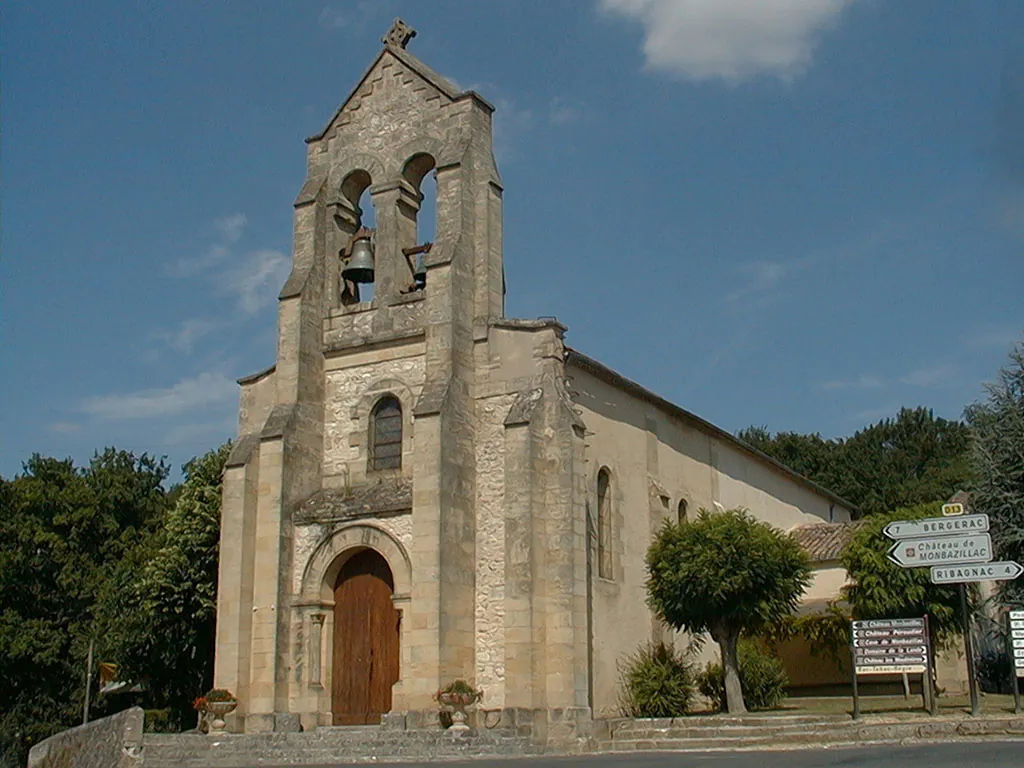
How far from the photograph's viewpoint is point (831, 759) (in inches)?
544

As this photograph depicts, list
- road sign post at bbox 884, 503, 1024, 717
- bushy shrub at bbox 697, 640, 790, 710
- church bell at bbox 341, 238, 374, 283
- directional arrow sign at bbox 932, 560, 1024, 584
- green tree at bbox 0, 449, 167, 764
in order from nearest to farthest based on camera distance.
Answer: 1. directional arrow sign at bbox 932, 560, 1024, 584
2. road sign post at bbox 884, 503, 1024, 717
3. church bell at bbox 341, 238, 374, 283
4. bushy shrub at bbox 697, 640, 790, 710
5. green tree at bbox 0, 449, 167, 764

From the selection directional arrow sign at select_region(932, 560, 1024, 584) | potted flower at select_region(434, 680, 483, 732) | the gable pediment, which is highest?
the gable pediment

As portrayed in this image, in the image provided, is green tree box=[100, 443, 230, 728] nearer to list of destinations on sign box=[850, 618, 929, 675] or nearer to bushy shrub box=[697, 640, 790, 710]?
bushy shrub box=[697, 640, 790, 710]

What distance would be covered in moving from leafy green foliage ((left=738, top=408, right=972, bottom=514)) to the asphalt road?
131 ft

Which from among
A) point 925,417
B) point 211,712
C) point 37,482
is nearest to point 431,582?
point 211,712

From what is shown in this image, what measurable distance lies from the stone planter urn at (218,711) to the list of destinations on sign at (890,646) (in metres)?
12.2

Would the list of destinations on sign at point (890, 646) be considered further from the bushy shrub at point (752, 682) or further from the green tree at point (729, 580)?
the bushy shrub at point (752, 682)

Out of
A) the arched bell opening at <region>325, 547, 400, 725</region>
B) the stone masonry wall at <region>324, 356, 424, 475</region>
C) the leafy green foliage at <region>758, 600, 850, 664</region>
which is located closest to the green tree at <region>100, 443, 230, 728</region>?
the stone masonry wall at <region>324, 356, 424, 475</region>

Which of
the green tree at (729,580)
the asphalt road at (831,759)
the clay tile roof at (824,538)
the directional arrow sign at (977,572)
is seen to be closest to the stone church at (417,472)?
the green tree at (729,580)

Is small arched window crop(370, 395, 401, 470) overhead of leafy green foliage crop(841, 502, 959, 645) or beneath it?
overhead

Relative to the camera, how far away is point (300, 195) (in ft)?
86.9

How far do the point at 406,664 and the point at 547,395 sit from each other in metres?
5.96

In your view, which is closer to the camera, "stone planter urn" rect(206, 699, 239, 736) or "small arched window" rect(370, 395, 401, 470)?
"stone planter urn" rect(206, 699, 239, 736)

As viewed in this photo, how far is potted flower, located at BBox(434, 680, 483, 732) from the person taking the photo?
67.0 ft
